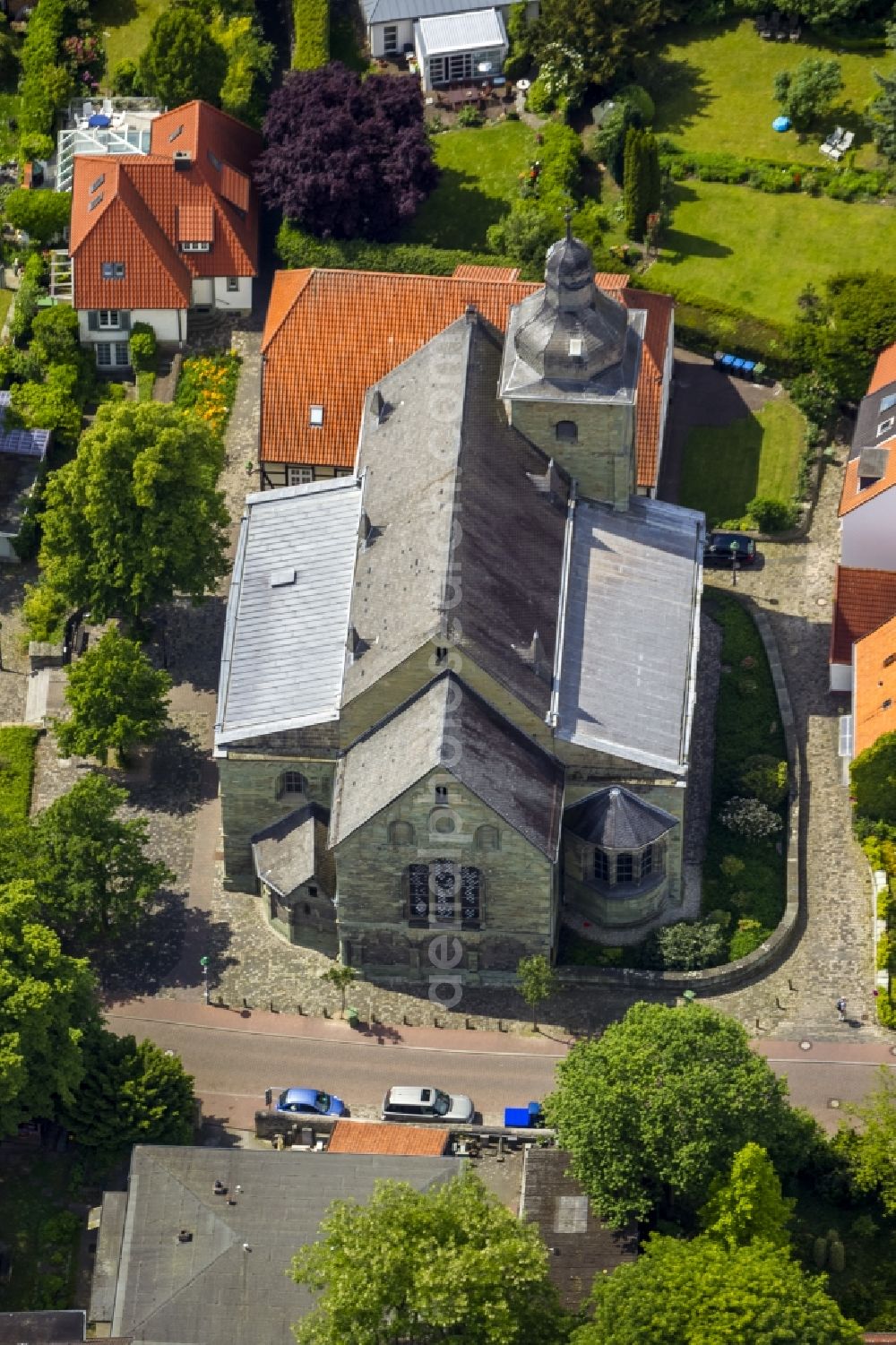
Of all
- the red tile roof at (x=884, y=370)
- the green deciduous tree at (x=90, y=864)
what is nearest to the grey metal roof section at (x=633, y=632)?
the red tile roof at (x=884, y=370)

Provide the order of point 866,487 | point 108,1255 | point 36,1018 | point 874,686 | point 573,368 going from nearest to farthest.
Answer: point 108,1255 < point 36,1018 < point 573,368 < point 874,686 < point 866,487

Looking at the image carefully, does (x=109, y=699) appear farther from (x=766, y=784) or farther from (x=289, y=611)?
(x=766, y=784)

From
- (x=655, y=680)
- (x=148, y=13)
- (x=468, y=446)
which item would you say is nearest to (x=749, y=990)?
(x=655, y=680)

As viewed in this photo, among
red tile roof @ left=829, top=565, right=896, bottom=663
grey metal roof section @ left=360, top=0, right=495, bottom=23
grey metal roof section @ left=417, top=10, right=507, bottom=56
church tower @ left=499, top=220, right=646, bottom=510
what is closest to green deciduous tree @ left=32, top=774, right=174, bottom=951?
church tower @ left=499, top=220, right=646, bottom=510

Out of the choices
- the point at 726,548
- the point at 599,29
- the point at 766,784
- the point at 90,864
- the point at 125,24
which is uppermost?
the point at 125,24

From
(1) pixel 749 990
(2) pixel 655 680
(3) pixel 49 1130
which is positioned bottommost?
(3) pixel 49 1130

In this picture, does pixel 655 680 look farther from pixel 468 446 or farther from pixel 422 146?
pixel 422 146

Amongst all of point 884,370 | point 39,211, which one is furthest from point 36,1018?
point 39,211
